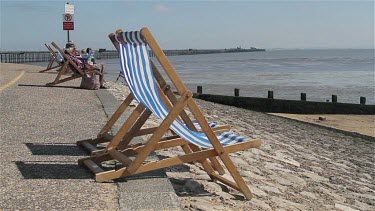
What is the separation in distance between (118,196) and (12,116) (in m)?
4.10

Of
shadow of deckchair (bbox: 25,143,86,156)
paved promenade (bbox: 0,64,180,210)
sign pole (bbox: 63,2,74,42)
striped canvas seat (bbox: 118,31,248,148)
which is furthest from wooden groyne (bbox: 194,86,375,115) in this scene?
striped canvas seat (bbox: 118,31,248,148)

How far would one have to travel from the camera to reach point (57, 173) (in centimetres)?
410

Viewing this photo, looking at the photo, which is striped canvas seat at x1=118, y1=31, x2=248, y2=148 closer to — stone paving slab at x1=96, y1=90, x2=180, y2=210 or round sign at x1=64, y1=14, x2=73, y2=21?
stone paving slab at x1=96, y1=90, x2=180, y2=210

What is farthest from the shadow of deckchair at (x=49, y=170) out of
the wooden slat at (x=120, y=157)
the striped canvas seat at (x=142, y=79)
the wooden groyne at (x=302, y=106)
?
the wooden groyne at (x=302, y=106)

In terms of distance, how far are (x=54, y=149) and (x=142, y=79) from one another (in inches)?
59.6

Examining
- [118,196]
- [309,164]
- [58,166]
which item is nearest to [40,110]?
[58,166]

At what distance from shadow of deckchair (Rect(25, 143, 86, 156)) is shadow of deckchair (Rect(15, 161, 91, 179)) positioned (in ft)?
1.35

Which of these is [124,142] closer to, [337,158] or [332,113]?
[337,158]

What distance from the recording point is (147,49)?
13.3ft

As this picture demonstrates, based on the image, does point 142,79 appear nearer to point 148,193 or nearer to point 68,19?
point 148,193

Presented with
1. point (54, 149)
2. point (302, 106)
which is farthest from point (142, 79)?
point (302, 106)

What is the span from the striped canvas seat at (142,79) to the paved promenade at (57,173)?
1.46 feet

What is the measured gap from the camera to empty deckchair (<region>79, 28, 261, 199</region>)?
3.72 m

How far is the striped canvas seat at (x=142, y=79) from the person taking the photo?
394cm
